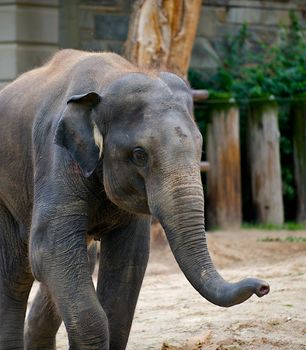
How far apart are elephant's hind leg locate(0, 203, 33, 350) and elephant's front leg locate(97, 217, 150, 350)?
633mm

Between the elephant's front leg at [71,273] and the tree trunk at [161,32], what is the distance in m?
6.10

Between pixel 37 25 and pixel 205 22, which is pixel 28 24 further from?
pixel 205 22

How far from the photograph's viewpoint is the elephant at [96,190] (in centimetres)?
591

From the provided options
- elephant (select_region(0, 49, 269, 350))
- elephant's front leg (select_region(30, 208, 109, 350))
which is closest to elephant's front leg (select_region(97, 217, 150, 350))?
elephant (select_region(0, 49, 269, 350))

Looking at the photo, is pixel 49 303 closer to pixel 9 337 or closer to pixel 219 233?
pixel 9 337

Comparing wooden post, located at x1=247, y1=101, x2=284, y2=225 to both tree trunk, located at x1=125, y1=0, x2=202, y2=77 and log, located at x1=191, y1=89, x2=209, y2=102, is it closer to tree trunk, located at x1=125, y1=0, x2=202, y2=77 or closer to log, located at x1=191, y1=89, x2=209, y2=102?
log, located at x1=191, y1=89, x2=209, y2=102

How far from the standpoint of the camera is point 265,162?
1463 cm

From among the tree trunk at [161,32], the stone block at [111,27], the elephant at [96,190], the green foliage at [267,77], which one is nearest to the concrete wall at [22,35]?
the stone block at [111,27]

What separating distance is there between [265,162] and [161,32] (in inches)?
109

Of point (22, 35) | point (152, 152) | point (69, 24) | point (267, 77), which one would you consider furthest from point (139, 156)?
point (267, 77)

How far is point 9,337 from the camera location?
7.33 meters

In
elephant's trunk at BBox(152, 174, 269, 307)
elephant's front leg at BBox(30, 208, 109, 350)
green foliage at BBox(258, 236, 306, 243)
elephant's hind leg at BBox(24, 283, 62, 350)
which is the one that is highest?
elephant's trunk at BBox(152, 174, 269, 307)

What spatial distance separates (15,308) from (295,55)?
930cm

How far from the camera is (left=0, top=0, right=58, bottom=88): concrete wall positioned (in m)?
13.7
